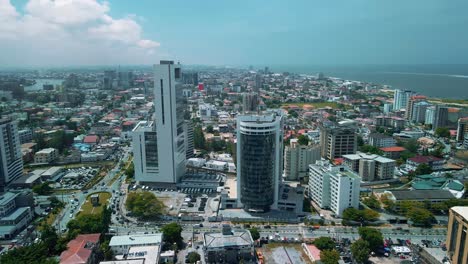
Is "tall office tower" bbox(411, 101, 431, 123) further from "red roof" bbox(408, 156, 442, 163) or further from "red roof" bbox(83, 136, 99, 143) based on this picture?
"red roof" bbox(83, 136, 99, 143)

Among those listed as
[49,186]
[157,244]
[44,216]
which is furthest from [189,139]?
[157,244]

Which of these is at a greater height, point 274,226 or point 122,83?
point 122,83

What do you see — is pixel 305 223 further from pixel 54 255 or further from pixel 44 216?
pixel 44 216

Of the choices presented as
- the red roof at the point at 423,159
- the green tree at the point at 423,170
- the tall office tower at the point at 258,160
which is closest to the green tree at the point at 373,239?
the tall office tower at the point at 258,160

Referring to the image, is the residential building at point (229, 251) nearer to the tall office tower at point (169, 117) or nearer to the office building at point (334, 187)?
the office building at point (334, 187)

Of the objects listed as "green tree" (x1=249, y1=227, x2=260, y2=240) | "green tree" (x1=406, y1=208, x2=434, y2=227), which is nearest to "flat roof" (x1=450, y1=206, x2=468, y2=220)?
"green tree" (x1=406, y1=208, x2=434, y2=227)
